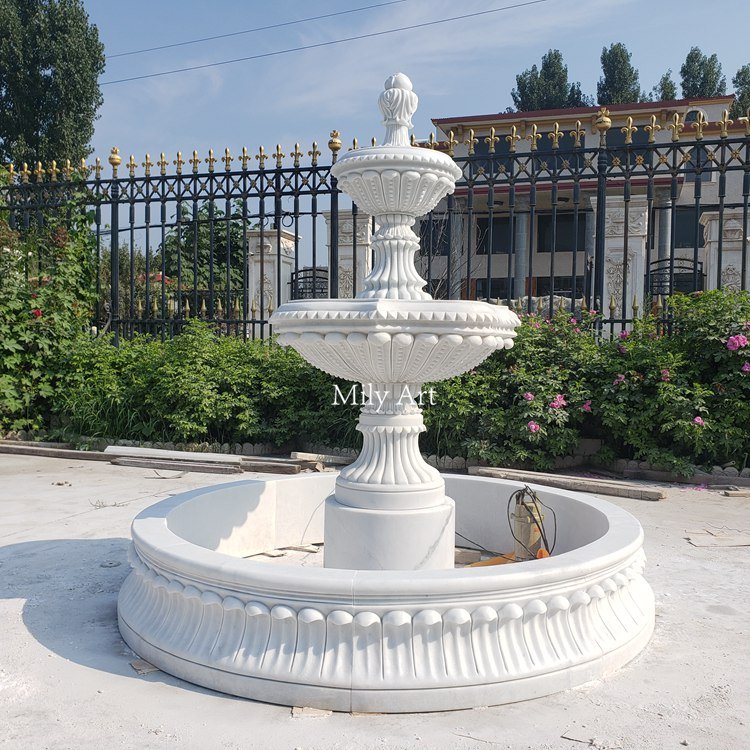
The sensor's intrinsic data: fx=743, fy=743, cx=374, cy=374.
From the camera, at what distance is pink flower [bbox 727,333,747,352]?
6.80m

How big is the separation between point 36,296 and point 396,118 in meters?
7.39

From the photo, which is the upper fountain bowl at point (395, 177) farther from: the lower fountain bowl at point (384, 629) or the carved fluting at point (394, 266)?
the lower fountain bowl at point (384, 629)

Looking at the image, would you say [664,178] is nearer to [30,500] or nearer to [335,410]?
[335,410]

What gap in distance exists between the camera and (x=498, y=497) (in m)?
4.52

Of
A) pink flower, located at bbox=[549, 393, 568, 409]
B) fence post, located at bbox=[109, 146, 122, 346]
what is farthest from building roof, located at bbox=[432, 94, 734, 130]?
pink flower, located at bbox=[549, 393, 568, 409]

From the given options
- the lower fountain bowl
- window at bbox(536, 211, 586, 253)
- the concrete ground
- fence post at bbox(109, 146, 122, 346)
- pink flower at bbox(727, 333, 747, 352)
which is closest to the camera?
the concrete ground

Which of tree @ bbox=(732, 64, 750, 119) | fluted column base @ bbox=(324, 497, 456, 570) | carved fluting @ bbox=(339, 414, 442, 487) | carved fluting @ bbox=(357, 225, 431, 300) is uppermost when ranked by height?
tree @ bbox=(732, 64, 750, 119)

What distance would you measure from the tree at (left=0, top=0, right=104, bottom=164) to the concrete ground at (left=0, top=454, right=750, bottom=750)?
821 inches

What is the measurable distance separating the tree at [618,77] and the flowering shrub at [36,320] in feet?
120

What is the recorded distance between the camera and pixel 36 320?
9.43 m

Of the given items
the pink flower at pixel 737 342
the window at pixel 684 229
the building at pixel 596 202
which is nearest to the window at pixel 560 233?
the building at pixel 596 202

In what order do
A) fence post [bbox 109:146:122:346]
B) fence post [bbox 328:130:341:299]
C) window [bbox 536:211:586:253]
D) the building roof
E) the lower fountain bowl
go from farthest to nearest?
window [bbox 536:211:586:253] → the building roof → fence post [bbox 109:146:122:346] → fence post [bbox 328:130:341:299] → the lower fountain bowl

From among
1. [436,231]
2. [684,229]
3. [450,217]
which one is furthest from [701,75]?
[450,217]

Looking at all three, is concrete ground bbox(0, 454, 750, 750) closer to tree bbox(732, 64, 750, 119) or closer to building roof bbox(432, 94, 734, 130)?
building roof bbox(432, 94, 734, 130)
